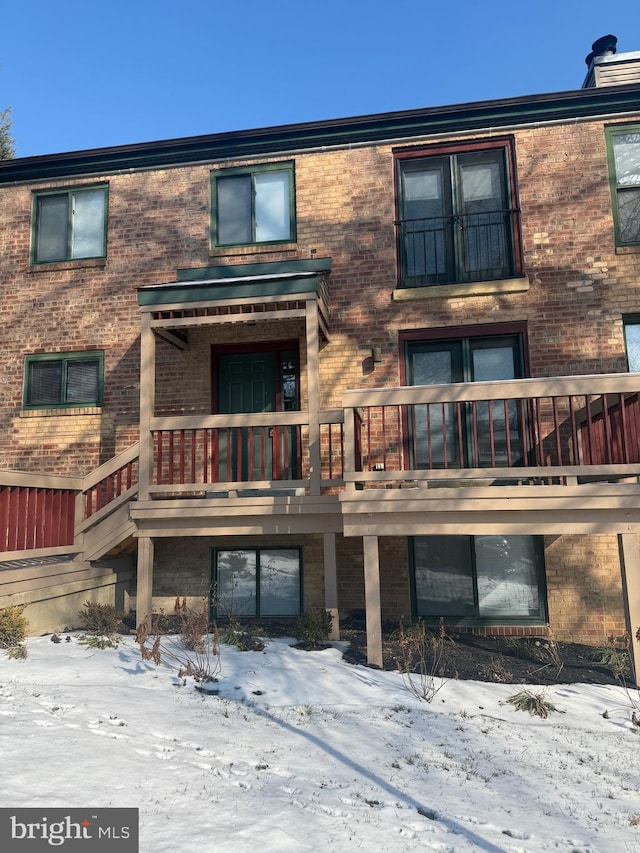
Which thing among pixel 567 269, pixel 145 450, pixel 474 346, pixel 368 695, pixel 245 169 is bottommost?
pixel 368 695

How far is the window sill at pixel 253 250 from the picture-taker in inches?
372

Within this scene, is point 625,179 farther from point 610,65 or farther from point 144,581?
point 144,581

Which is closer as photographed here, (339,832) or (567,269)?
(339,832)

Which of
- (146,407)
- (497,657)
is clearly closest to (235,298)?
(146,407)

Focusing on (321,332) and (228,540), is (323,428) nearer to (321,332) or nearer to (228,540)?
(321,332)

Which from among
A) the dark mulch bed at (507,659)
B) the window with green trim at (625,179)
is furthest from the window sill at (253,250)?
the dark mulch bed at (507,659)

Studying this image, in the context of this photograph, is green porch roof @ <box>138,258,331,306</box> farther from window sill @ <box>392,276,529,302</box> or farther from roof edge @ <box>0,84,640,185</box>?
roof edge @ <box>0,84,640,185</box>

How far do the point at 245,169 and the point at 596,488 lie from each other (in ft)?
22.7

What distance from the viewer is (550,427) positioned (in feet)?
27.6

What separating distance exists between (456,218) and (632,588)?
556cm

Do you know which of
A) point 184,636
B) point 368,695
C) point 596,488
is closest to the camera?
point 368,695

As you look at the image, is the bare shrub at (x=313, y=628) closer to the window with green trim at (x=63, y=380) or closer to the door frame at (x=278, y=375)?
the door frame at (x=278, y=375)

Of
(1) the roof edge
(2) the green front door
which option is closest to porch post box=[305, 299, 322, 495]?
(2) the green front door

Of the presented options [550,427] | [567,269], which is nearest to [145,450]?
[550,427]
